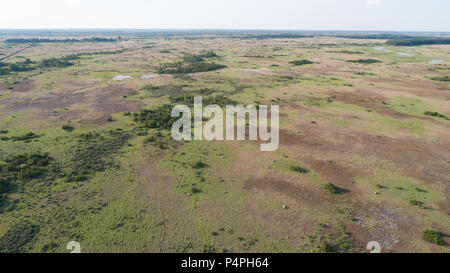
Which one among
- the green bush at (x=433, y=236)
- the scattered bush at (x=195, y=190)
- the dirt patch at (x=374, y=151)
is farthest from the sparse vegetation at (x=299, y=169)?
the green bush at (x=433, y=236)

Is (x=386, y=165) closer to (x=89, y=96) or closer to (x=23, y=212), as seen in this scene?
(x=23, y=212)

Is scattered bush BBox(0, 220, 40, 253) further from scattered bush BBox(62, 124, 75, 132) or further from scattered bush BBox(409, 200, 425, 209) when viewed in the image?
scattered bush BBox(409, 200, 425, 209)

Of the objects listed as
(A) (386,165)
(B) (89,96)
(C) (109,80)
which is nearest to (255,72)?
(C) (109,80)

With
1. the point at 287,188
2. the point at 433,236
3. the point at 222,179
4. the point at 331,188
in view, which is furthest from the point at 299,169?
the point at 433,236

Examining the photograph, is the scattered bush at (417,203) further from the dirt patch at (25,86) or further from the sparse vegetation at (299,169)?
the dirt patch at (25,86)

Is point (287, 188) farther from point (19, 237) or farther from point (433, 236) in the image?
point (19, 237)

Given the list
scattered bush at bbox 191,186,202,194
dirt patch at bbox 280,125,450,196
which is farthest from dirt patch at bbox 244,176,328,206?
scattered bush at bbox 191,186,202,194

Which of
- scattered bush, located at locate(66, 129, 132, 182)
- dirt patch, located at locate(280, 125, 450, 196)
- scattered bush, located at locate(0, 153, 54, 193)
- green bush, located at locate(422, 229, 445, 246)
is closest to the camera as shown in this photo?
green bush, located at locate(422, 229, 445, 246)

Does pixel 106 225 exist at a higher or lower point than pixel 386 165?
lower
